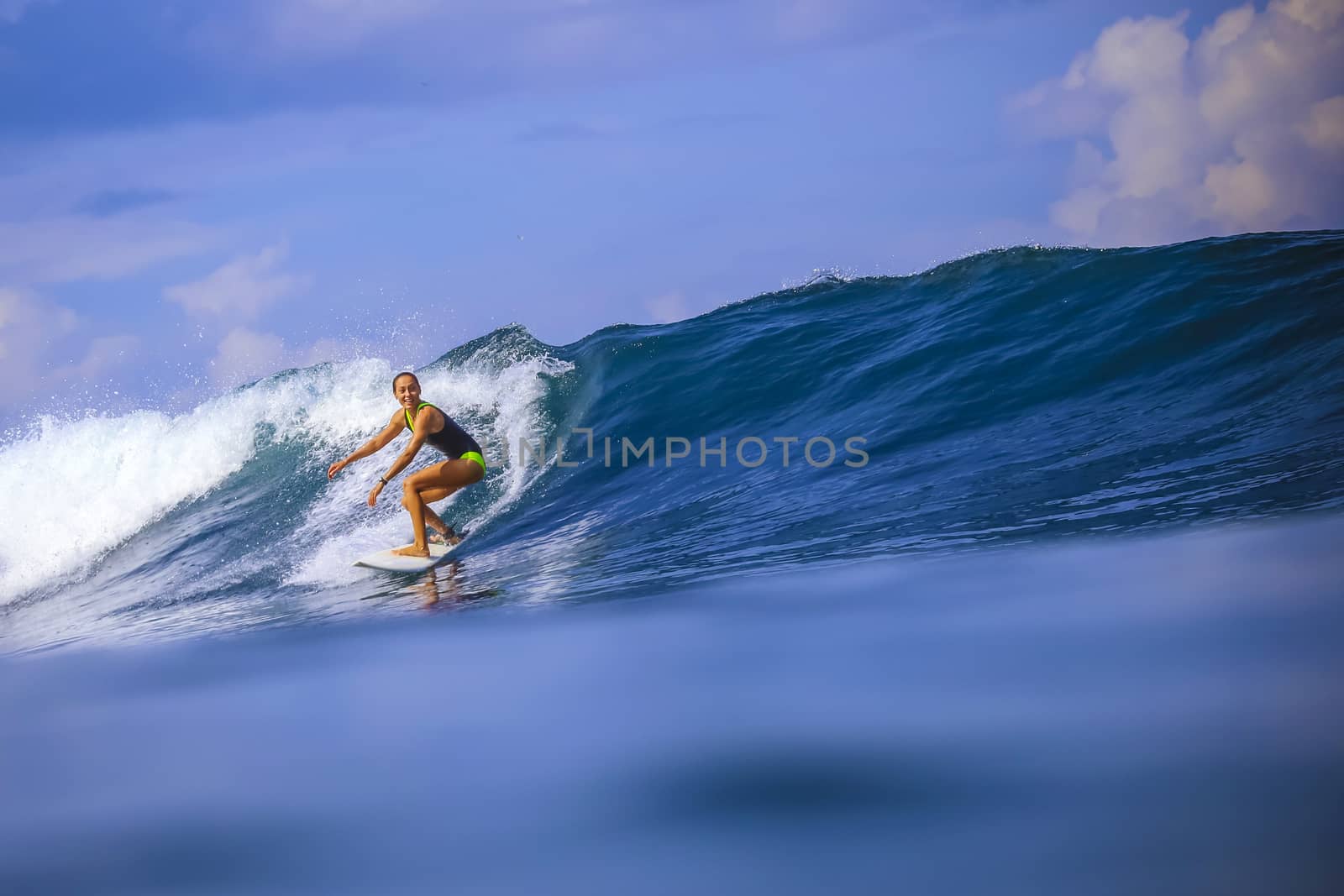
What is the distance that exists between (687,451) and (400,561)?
3.05 metres

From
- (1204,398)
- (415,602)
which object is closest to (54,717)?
(415,602)

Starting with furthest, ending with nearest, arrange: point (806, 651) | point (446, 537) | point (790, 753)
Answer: point (446, 537)
point (806, 651)
point (790, 753)

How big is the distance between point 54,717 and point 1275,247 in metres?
10.1

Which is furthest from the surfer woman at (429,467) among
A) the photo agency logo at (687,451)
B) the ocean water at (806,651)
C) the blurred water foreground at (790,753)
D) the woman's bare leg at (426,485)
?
the blurred water foreground at (790,753)

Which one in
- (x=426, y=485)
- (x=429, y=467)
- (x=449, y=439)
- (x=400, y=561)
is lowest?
(x=400, y=561)

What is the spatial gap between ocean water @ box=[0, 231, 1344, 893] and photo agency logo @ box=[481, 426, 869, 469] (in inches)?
2.1

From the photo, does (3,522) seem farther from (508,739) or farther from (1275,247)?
(1275,247)

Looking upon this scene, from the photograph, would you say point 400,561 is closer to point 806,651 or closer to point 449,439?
point 449,439

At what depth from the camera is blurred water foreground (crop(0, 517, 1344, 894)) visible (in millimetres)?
2113

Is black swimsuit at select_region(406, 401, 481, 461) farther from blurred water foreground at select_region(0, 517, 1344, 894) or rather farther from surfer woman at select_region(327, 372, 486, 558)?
blurred water foreground at select_region(0, 517, 1344, 894)

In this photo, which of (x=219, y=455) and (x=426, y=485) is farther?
(x=219, y=455)

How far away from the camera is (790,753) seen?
269cm

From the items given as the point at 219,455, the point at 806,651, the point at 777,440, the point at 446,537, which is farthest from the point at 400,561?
the point at 219,455

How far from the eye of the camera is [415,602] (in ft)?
19.3
